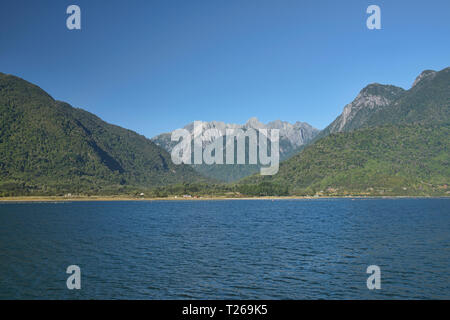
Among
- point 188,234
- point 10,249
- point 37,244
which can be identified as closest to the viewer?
point 10,249

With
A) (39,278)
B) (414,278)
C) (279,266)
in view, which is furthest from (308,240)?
(39,278)

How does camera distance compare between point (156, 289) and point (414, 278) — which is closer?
point (156, 289)

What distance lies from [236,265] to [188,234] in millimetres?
51254

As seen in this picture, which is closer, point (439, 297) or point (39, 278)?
point (439, 297)

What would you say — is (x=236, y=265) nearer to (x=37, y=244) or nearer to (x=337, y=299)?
(x=337, y=299)

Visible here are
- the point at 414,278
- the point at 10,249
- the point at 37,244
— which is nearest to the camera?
the point at 414,278

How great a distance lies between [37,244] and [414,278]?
89.9 m

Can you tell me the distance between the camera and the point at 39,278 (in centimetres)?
5791

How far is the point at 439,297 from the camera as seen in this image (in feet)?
154
